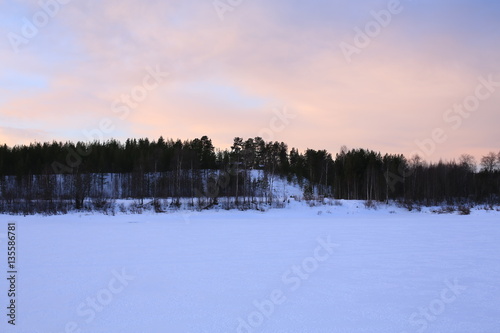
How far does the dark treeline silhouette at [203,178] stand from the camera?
35.6 metres

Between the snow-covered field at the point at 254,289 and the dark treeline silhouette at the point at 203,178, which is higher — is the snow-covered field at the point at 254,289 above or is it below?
below

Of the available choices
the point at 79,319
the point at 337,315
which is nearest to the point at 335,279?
the point at 337,315

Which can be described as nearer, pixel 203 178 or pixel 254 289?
pixel 254 289

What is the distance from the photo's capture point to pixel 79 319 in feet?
14.6

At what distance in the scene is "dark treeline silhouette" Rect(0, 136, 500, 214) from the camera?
3556 cm

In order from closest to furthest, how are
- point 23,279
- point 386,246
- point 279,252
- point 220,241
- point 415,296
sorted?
point 415,296
point 23,279
point 279,252
point 386,246
point 220,241

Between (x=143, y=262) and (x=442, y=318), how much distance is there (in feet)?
20.8

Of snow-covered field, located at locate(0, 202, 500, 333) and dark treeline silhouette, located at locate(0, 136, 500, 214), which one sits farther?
dark treeline silhouette, located at locate(0, 136, 500, 214)

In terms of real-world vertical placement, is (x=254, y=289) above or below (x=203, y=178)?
below

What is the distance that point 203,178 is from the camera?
5544 centimetres

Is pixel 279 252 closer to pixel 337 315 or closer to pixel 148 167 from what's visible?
pixel 337 315

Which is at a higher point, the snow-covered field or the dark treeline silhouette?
the dark treeline silhouette

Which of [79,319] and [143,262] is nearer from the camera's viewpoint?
[79,319]

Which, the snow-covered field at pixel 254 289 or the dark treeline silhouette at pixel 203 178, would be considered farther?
the dark treeline silhouette at pixel 203 178
